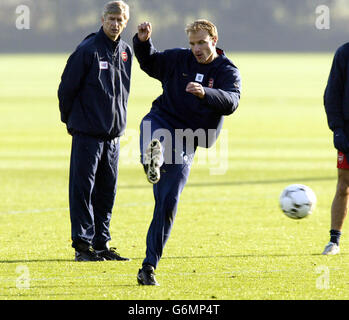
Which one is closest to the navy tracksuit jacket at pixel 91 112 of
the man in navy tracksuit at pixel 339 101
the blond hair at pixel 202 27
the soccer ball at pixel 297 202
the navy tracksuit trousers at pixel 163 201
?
the navy tracksuit trousers at pixel 163 201

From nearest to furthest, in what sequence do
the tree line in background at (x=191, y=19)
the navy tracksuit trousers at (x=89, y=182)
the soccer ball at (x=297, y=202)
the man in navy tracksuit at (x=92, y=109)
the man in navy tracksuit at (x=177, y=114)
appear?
the man in navy tracksuit at (x=177, y=114)
the man in navy tracksuit at (x=92, y=109)
the navy tracksuit trousers at (x=89, y=182)
the soccer ball at (x=297, y=202)
the tree line in background at (x=191, y=19)

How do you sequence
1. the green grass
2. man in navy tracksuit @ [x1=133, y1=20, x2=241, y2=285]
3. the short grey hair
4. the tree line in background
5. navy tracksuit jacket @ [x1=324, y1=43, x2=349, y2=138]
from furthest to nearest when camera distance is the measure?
the tree line in background
navy tracksuit jacket @ [x1=324, y1=43, x2=349, y2=138]
the short grey hair
the green grass
man in navy tracksuit @ [x1=133, y1=20, x2=241, y2=285]

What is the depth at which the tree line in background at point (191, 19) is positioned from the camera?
480ft

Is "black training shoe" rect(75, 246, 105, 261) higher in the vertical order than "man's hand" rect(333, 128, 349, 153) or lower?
lower

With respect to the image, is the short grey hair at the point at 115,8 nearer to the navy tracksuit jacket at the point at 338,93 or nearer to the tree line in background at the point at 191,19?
the navy tracksuit jacket at the point at 338,93

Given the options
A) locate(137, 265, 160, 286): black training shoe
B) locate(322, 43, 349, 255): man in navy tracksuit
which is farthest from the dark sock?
locate(137, 265, 160, 286): black training shoe

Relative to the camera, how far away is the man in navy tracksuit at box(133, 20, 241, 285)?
8.23 meters

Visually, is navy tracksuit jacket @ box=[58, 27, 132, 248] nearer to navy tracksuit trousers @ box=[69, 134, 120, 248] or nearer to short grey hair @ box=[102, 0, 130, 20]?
navy tracksuit trousers @ box=[69, 134, 120, 248]

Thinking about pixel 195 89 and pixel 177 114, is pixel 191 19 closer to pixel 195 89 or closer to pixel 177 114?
pixel 177 114

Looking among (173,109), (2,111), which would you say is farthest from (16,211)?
(2,111)

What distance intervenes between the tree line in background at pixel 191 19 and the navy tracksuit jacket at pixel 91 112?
128 m

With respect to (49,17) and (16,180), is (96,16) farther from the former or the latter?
(16,180)

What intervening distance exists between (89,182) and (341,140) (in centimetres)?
273

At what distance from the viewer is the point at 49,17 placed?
15962cm
